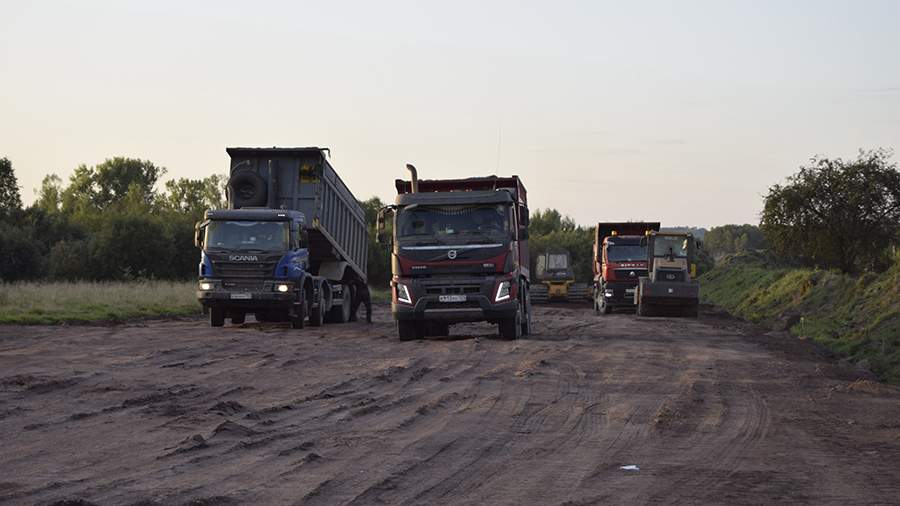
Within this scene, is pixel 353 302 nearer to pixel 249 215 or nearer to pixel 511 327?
pixel 249 215

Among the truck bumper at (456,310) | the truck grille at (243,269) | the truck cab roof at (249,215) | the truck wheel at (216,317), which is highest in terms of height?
the truck cab roof at (249,215)

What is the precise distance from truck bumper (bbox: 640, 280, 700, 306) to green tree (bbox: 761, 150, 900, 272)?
32.1 ft

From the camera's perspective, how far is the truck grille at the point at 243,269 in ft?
86.2

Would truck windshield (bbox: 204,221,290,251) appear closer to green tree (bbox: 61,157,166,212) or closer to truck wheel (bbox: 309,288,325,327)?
truck wheel (bbox: 309,288,325,327)

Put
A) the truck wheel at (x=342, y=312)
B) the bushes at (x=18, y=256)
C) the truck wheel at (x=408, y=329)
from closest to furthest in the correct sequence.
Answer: the truck wheel at (x=408, y=329)
the truck wheel at (x=342, y=312)
the bushes at (x=18, y=256)

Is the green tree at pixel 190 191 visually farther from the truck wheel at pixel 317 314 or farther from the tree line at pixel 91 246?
the truck wheel at pixel 317 314

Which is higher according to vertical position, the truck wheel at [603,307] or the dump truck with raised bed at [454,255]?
the dump truck with raised bed at [454,255]

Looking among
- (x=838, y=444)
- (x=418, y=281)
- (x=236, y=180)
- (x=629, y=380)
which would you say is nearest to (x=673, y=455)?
(x=838, y=444)

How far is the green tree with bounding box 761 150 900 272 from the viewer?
148 ft

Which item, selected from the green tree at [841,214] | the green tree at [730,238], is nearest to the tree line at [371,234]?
the green tree at [841,214]

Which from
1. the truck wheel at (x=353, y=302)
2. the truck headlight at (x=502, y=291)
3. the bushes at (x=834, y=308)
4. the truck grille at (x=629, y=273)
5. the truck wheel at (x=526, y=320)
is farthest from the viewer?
the truck grille at (x=629, y=273)

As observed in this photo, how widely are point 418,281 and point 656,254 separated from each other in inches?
756

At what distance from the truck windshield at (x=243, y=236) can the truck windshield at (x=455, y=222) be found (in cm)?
479

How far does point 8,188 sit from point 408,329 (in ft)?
163
